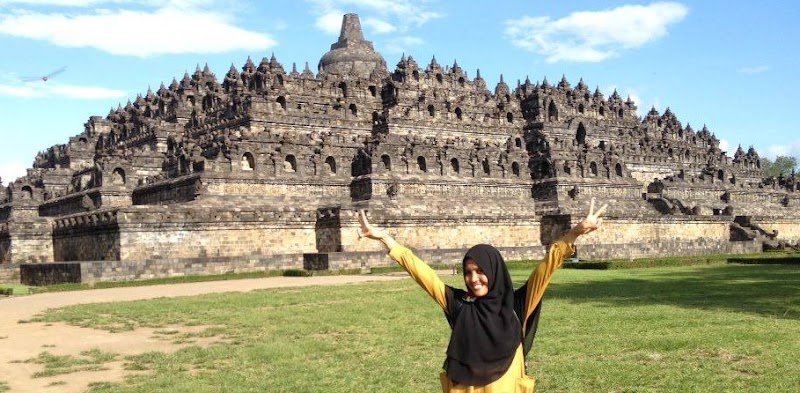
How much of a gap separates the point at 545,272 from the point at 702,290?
737 inches

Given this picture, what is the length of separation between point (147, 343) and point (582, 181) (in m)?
44.8

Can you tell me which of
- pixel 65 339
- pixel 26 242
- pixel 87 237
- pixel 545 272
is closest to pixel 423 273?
pixel 545 272

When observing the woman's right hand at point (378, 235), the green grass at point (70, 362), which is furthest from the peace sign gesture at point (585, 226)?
the green grass at point (70, 362)

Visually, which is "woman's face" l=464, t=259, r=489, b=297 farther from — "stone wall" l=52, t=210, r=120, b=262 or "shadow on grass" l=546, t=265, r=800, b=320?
"stone wall" l=52, t=210, r=120, b=262

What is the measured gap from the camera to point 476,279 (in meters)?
6.76

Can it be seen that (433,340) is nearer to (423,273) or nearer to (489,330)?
(423,273)

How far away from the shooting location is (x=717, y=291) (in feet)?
77.6

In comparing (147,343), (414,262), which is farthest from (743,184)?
(414,262)

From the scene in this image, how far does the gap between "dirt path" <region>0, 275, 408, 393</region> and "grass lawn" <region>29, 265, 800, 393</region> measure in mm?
772

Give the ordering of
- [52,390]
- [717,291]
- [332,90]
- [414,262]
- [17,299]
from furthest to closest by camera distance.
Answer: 1. [332,90]
2. [17,299]
3. [717,291]
4. [52,390]
5. [414,262]

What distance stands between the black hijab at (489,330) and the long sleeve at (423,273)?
468 mm

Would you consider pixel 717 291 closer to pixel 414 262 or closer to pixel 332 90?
pixel 414 262

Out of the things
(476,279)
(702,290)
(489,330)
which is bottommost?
(702,290)

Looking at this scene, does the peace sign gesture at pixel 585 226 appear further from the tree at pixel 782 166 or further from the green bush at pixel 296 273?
the tree at pixel 782 166
